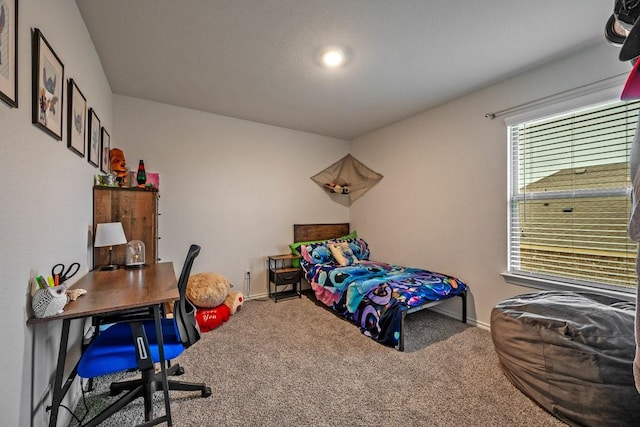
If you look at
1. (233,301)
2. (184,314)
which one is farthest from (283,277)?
(184,314)

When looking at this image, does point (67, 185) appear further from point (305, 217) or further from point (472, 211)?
point (472, 211)

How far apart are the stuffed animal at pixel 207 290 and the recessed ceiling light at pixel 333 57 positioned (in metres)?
2.52

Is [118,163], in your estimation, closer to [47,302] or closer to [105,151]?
[105,151]

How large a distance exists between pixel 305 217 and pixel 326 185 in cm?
66

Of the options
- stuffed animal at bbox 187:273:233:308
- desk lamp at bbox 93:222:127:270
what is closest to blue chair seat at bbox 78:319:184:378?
desk lamp at bbox 93:222:127:270

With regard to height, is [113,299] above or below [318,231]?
below

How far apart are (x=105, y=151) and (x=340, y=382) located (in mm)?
2945

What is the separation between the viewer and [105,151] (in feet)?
8.46

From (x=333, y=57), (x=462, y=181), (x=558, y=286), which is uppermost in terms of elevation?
(x=333, y=57)

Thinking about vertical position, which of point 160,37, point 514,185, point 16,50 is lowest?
point 514,185

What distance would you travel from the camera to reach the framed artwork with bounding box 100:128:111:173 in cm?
249

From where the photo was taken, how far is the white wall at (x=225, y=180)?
10.3 ft

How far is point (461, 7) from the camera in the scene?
66.8 inches

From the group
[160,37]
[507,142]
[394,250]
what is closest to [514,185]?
[507,142]
